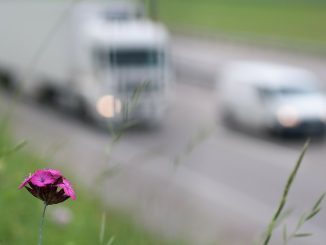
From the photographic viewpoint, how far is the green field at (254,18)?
41.2 meters

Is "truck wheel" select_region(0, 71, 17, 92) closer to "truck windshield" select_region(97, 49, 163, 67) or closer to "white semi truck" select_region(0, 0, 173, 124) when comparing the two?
"white semi truck" select_region(0, 0, 173, 124)

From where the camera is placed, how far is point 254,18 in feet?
160

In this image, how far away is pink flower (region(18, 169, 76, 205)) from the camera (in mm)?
1604

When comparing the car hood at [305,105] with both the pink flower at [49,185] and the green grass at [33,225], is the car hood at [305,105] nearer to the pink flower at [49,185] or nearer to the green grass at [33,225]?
the green grass at [33,225]

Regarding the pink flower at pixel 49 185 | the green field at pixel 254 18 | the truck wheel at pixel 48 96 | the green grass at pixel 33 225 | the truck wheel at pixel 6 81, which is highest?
the pink flower at pixel 49 185

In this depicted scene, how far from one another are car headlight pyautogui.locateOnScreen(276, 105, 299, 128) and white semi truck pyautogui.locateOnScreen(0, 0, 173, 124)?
287 cm

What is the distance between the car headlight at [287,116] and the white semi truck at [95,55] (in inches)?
113

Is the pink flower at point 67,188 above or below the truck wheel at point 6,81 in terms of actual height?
above

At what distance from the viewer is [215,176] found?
1589cm

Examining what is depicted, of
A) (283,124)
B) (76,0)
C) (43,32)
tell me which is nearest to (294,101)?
(283,124)

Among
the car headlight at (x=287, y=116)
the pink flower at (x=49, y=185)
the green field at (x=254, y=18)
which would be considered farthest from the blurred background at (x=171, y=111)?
the green field at (x=254, y=18)

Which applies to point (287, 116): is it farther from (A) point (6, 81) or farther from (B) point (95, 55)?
(A) point (6, 81)

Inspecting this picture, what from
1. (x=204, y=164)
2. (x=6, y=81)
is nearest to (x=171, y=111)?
(x=6, y=81)

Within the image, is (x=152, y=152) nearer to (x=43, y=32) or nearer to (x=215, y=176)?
(x=215, y=176)
